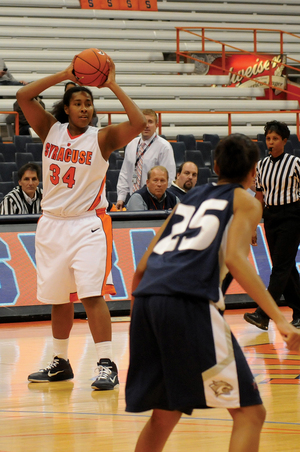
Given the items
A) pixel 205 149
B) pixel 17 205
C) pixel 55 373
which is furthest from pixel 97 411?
pixel 205 149

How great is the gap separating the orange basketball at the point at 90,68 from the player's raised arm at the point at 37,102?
0.05 metres

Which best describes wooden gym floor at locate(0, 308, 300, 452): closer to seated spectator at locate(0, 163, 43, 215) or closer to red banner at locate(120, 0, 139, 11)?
seated spectator at locate(0, 163, 43, 215)

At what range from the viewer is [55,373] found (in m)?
4.54

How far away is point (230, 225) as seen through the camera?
234cm

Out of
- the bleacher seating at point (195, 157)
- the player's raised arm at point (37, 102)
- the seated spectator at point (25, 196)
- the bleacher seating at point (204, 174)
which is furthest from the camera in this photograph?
the bleacher seating at point (195, 157)

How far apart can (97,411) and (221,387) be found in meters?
1.61

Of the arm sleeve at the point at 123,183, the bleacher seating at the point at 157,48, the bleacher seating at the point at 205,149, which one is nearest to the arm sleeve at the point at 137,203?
the arm sleeve at the point at 123,183

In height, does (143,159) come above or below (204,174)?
above

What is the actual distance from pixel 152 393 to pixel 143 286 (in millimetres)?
Result: 356

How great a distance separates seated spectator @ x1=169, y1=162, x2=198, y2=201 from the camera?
7871 mm

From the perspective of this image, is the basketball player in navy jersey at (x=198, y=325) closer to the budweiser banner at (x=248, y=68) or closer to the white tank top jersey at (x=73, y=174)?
the white tank top jersey at (x=73, y=174)

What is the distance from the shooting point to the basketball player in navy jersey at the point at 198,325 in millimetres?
2250

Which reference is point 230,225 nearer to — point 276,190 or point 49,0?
point 276,190

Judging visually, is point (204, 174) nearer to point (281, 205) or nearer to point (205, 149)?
point (205, 149)
